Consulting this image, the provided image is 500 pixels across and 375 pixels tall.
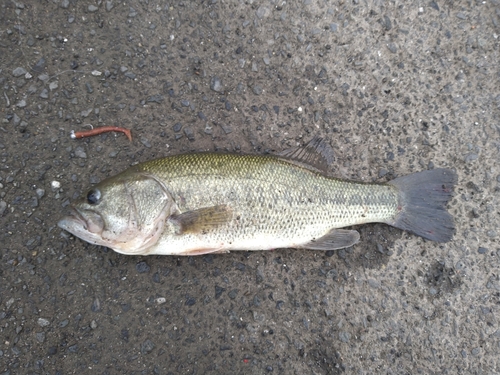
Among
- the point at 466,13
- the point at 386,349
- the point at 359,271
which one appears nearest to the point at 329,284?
the point at 359,271

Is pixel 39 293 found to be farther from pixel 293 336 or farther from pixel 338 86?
pixel 338 86

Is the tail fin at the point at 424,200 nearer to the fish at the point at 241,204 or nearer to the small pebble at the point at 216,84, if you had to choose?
the fish at the point at 241,204

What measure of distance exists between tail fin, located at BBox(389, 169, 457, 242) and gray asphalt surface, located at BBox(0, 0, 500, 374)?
8.0 inches

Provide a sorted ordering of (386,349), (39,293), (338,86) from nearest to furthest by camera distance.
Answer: (39,293) < (386,349) < (338,86)

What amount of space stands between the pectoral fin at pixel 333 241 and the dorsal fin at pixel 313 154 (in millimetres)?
592

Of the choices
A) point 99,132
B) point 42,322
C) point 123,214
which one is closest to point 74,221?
point 123,214

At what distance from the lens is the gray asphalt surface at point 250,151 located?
125 inches

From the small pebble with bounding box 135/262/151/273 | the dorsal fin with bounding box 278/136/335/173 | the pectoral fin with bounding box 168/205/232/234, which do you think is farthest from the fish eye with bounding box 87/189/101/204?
the dorsal fin with bounding box 278/136/335/173

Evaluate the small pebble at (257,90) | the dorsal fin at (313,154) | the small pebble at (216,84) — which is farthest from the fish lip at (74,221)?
the small pebble at (257,90)

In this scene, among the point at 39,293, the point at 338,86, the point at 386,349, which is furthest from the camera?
the point at 338,86

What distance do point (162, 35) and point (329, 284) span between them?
2.87 meters

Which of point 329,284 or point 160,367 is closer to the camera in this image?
point 160,367

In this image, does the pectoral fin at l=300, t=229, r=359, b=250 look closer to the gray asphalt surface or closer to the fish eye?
the gray asphalt surface

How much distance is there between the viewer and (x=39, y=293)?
3154 millimetres
